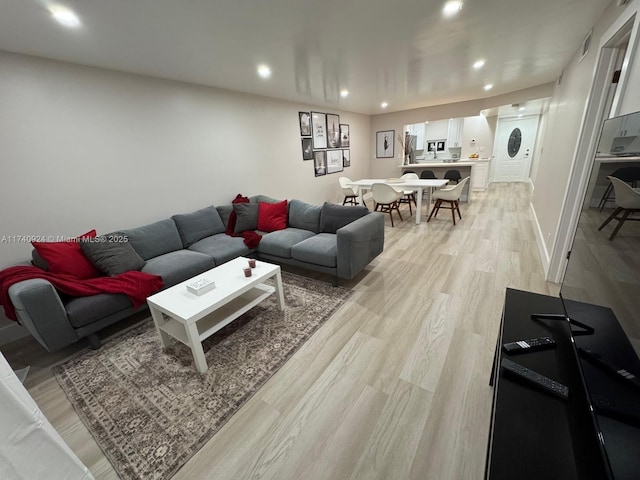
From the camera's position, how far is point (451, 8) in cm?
190


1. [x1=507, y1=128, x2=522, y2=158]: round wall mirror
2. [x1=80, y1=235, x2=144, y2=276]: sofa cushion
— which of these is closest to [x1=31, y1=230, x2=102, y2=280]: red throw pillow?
[x1=80, y1=235, x2=144, y2=276]: sofa cushion

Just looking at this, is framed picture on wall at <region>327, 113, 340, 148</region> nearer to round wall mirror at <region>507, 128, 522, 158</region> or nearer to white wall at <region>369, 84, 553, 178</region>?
white wall at <region>369, 84, 553, 178</region>

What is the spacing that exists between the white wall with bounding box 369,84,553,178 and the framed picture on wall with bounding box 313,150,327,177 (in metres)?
2.38

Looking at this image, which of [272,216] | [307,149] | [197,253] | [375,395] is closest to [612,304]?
[375,395]

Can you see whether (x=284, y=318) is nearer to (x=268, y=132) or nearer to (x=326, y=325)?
(x=326, y=325)

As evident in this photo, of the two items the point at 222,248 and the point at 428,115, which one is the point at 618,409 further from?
the point at 428,115

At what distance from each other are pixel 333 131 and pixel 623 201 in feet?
18.7

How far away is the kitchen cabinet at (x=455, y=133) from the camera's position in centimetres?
780

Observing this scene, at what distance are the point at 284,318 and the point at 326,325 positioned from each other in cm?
40

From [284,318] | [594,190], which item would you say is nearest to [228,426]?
[284,318]

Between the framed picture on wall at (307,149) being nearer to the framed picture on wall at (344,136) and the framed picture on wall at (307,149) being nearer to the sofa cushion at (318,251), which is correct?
the framed picture on wall at (344,136)

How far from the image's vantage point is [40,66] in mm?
2232

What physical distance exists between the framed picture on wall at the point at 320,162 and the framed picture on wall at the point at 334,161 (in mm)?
151

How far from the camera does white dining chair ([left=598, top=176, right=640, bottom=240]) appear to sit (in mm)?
777
